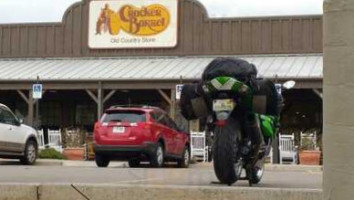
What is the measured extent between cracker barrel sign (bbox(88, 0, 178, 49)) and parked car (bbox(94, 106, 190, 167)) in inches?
438

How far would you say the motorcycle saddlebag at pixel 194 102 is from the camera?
7.33m

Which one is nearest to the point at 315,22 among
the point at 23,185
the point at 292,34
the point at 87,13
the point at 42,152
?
the point at 292,34

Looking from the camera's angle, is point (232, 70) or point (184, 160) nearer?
point (232, 70)

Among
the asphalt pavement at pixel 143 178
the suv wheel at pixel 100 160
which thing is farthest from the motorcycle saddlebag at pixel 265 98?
the suv wheel at pixel 100 160

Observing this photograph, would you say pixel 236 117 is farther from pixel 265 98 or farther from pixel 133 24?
pixel 133 24

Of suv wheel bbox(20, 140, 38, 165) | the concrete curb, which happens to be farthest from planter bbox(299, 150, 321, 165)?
the concrete curb

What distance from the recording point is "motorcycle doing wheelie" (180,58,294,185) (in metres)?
7.07

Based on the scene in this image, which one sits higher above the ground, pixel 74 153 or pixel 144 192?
pixel 144 192

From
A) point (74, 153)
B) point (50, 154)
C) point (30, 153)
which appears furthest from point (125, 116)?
point (74, 153)

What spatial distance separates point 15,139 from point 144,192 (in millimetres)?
12528

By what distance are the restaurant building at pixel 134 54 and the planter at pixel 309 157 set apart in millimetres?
4386

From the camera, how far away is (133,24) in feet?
94.1
